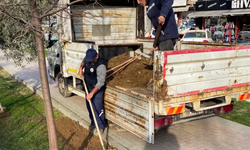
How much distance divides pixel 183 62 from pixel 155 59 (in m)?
0.44

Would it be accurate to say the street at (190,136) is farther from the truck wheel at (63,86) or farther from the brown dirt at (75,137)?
the truck wheel at (63,86)

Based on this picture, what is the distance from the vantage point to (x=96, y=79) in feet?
16.5

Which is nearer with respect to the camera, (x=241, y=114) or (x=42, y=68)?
(x=42, y=68)

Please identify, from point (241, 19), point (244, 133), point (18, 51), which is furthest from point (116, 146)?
point (241, 19)

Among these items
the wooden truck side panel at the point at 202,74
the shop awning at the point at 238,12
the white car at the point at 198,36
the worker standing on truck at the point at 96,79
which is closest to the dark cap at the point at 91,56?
the worker standing on truck at the point at 96,79

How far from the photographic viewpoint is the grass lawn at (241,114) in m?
5.94

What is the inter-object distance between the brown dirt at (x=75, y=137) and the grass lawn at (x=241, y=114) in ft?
10.3

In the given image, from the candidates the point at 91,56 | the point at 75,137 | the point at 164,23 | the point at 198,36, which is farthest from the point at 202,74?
the point at 198,36

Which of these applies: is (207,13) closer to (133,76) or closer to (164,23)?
(133,76)

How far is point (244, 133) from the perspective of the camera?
5266 millimetres

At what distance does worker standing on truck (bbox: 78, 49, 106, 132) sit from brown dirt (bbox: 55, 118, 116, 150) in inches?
10.0

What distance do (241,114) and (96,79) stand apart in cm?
374

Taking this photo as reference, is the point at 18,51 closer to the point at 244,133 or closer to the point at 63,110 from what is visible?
the point at 63,110

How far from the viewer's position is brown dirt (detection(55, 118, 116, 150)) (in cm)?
471
